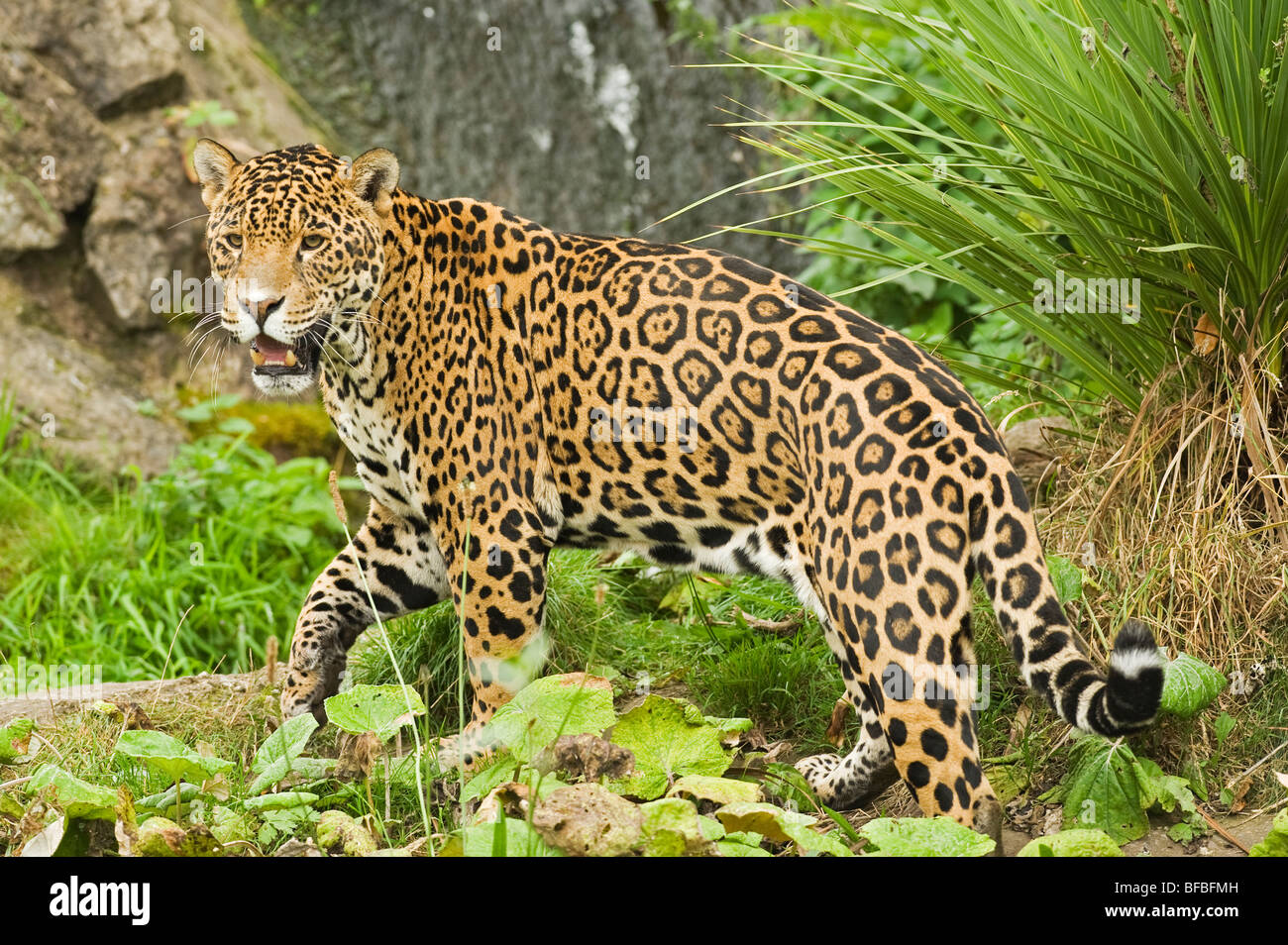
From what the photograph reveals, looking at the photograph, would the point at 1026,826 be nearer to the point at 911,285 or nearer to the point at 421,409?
the point at 421,409

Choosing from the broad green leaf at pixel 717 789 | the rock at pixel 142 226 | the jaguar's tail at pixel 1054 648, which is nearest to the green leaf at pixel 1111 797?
the jaguar's tail at pixel 1054 648

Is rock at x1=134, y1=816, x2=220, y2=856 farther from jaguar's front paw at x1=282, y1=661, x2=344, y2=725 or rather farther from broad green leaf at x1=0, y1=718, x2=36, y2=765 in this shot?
jaguar's front paw at x1=282, y1=661, x2=344, y2=725

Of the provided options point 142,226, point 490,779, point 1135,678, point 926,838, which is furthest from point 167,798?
point 142,226

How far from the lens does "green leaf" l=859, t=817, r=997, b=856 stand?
149 inches

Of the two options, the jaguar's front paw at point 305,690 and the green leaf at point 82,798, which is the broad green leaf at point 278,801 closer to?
the green leaf at point 82,798

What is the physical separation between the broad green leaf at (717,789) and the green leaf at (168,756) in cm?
155

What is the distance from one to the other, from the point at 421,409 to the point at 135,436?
5122 mm

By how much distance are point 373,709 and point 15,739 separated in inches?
66.8

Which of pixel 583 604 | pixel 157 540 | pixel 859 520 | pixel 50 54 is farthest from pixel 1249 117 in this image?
pixel 50 54

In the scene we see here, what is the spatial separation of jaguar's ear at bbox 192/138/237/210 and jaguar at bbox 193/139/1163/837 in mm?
11

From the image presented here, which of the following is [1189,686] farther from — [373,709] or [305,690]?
[305,690]

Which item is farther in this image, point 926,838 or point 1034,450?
point 1034,450

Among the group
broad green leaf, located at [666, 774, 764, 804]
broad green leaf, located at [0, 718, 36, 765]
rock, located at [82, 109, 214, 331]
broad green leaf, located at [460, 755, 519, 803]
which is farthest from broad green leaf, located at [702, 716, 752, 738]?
rock, located at [82, 109, 214, 331]

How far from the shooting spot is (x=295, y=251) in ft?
16.4
